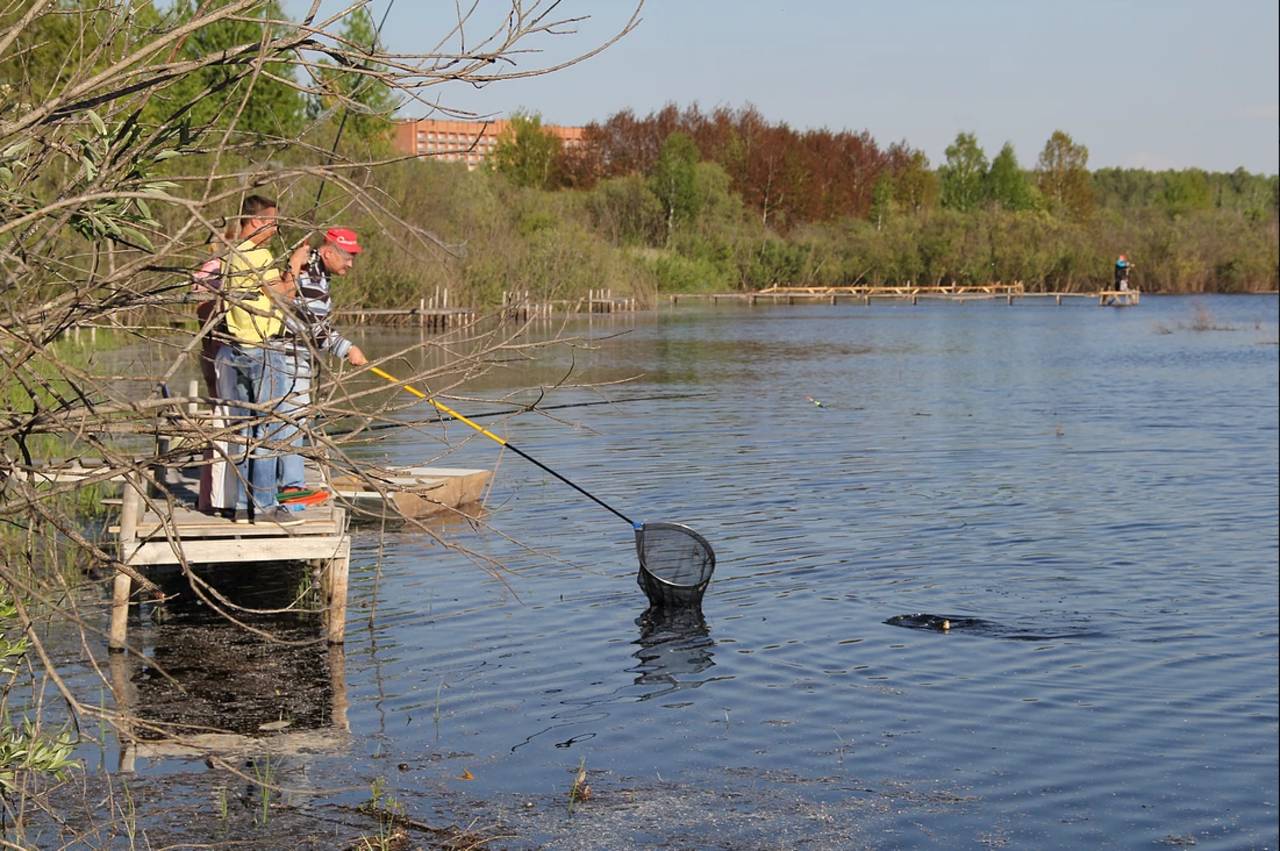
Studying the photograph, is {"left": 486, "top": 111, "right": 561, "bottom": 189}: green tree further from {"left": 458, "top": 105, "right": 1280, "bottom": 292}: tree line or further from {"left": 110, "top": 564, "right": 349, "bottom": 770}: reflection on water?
{"left": 110, "top": 564, "right": 349, "bottom": 770}: reflection on water

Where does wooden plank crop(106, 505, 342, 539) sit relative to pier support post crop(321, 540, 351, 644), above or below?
above

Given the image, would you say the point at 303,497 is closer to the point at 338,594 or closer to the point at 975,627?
the point at 338,594

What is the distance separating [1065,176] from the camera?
11219 centimetres

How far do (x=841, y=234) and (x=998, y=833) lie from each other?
83221 millimetres

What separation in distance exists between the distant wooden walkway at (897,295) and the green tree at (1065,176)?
94.3 ft

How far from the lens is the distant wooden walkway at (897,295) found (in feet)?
232

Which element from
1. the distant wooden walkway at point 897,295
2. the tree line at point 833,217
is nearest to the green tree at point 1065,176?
the tree line at point 833,217

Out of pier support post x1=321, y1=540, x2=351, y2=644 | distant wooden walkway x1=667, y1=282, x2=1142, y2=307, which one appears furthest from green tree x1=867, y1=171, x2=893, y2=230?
pier support post x1=321, y1=540, x2=351, y2=644

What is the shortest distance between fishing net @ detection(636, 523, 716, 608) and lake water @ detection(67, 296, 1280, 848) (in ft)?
0.77

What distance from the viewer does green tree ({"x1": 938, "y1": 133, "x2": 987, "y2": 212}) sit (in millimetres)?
108312

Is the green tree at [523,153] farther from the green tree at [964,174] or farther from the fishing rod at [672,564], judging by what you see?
the fishing rod at [672,564]

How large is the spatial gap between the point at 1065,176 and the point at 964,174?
8.15m

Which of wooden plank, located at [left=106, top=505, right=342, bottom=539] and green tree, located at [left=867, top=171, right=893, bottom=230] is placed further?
green tree, located at [left=867, top=171, right=893, bottom=230]

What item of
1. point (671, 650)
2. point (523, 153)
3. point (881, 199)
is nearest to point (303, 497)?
point (671, 650)
